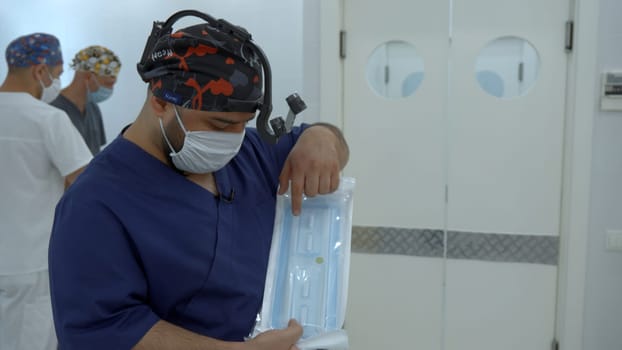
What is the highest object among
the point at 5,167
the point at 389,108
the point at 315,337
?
the point at 389,108

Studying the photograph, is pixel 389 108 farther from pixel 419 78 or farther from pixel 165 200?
pixel 165 200

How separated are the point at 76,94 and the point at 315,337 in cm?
248

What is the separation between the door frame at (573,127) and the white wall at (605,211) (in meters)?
0.03

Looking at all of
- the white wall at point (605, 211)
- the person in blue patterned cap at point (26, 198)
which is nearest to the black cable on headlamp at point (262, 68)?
the person in blue patterned cap at point (26, 198)

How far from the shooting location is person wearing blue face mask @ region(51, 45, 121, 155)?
9.18 feet

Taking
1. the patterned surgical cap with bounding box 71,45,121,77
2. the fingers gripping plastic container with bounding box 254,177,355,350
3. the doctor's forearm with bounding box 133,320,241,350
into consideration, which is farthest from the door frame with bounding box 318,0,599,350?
the doctor's forearm with bounding box 133,320,241,350

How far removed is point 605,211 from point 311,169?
5.57 ft

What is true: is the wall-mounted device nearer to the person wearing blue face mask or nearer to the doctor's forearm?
the doctor's forearm

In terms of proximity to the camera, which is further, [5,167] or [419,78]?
[419,78]

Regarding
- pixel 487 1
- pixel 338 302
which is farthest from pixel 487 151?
pixel 338 302

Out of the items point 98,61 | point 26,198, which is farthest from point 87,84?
point 26,198

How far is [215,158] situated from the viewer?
93cm

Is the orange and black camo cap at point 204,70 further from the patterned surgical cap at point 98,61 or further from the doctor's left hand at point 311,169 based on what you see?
the patterned surgical cap at point 98,61

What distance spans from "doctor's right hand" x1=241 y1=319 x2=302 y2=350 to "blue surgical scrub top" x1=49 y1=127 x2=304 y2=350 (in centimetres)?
11
